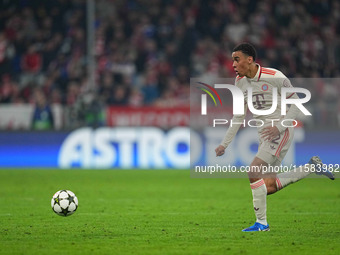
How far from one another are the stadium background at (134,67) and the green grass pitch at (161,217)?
5.36 feet

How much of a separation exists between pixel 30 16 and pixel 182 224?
15362 millimetres

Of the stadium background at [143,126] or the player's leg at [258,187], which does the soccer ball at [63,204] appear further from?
the player's leg at [258,187]

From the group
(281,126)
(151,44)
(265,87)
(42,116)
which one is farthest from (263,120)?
(151,44)

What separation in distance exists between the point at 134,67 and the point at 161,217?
11.9 metres

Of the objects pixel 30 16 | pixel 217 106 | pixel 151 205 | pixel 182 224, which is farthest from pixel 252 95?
pixel 30 16

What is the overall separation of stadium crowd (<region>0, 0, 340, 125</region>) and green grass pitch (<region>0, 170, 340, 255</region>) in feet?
15.3

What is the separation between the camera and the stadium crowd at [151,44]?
819 inches

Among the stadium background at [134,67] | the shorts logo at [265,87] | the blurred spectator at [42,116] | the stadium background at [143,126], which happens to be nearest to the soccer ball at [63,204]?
the stadium background at [143,126]

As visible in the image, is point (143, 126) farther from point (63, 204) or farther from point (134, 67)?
point (63, 204)

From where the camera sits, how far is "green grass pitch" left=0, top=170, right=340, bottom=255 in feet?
25.1

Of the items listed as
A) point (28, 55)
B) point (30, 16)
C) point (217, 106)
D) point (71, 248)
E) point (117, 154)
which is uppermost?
point (30, 16)

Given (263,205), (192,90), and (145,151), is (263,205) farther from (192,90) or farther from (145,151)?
(192,90)

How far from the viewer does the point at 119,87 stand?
2017 centimetres

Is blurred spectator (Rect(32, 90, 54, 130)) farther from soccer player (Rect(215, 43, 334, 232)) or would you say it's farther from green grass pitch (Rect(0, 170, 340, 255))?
soccer player (Rect(215, 43, 334, 232))
